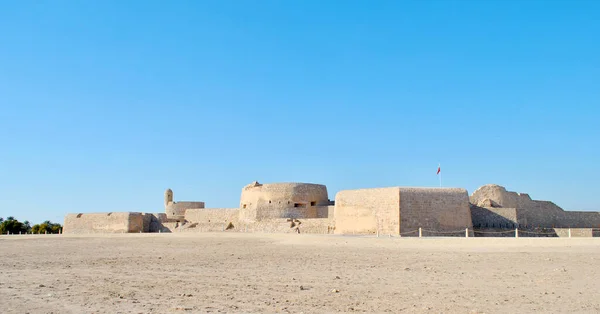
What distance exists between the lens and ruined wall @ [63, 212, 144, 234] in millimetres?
37719

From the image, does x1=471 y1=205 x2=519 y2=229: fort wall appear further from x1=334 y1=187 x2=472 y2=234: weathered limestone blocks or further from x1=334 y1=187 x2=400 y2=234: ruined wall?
x1=334 y1=187 x2=400 y2=234: ruined wall

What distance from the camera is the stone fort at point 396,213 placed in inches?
926

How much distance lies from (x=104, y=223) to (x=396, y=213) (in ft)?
81.7

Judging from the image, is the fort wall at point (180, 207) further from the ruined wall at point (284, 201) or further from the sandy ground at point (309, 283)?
the sandy ground at point (309, 283)

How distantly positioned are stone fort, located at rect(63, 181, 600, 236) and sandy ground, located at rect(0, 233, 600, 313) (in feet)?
33.4

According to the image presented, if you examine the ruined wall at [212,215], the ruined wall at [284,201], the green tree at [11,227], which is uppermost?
the ruined wall at [284,201]

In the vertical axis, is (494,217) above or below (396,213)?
below

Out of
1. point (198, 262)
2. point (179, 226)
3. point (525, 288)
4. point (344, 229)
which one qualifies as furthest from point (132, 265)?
point (179, 226)

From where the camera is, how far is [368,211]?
82.5 ft

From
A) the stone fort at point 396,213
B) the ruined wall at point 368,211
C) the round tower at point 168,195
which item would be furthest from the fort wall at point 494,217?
the round tower at point 168,195

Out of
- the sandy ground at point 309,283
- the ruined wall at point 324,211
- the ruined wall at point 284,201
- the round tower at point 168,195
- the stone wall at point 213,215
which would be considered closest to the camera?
the sandy ground at point 309,283

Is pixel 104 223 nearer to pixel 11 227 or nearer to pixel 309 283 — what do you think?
pixel 11 227

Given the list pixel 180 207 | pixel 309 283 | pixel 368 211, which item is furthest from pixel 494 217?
pixel 180 207

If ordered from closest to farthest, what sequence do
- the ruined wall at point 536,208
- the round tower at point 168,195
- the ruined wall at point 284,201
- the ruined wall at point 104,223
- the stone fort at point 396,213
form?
the stone fort at point 396,213
the ruined wall at point 536,208
the ruined wall at point 284,201
the ruined wall at point 104,223
the round tower at point 168,195
